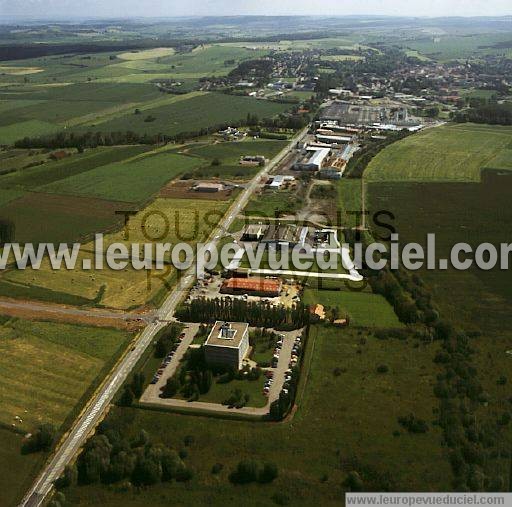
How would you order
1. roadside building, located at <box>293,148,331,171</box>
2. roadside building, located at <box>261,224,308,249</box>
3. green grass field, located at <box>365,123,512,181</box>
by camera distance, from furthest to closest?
roadside building, located at <box>293,148,331,171</box> → green grass field, located at <box>365,123,512,181</box> → roadside building, located at <box>261,224,308,249</box>

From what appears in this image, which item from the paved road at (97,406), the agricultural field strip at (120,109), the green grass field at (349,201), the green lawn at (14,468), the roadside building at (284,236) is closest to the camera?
the green lawn at (14,468)

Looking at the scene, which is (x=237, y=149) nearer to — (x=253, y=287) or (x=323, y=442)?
(x=253, y=287)

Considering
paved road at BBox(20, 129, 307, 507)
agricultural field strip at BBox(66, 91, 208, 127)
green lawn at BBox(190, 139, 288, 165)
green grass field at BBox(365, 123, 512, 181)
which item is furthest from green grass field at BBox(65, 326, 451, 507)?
agricultural field strip at BBox(66, 91, 208, 127)

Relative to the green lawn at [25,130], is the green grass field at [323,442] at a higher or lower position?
lower

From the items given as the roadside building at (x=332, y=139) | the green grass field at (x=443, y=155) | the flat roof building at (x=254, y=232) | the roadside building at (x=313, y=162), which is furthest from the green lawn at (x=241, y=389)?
the roadside building at (x=332, y=139)

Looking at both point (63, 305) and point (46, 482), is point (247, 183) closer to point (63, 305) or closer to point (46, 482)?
point (63, 305)

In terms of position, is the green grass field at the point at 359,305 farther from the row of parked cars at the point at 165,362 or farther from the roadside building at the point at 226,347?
the row of parked cars at the point at 165,362

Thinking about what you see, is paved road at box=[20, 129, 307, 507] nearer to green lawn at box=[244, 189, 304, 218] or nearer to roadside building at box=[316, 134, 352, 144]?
green lawn at box=[244, 189, 304, 218]
